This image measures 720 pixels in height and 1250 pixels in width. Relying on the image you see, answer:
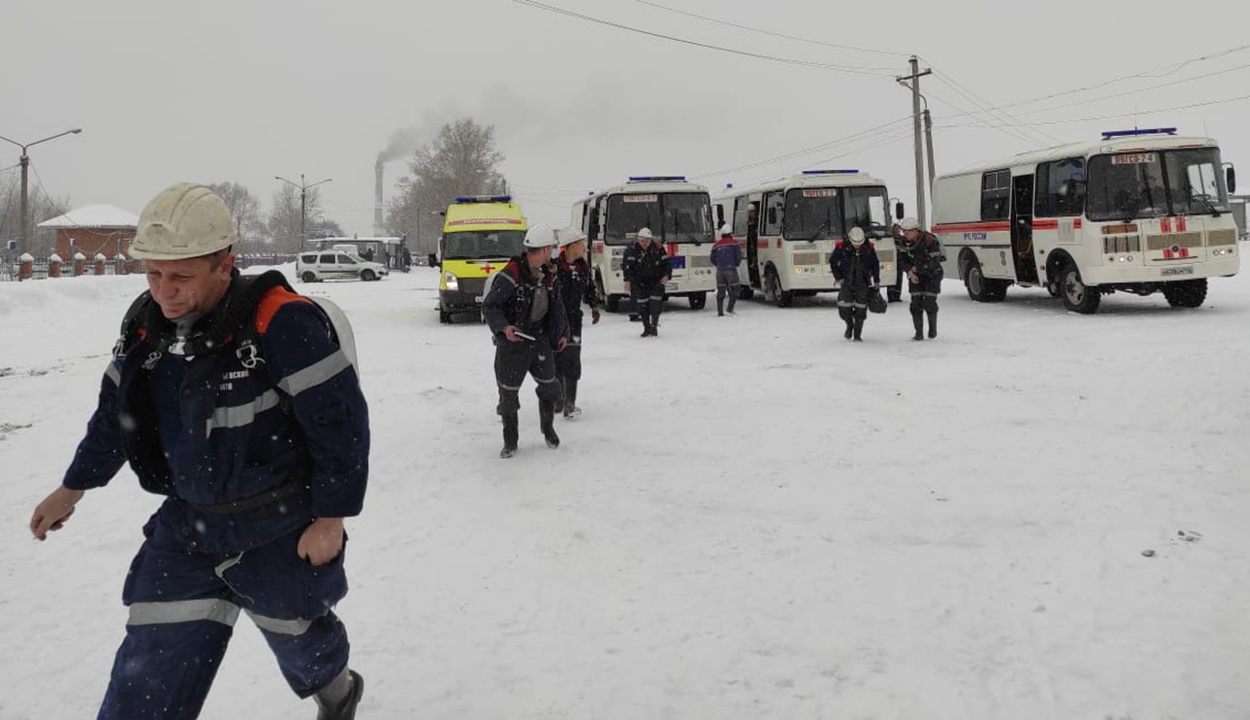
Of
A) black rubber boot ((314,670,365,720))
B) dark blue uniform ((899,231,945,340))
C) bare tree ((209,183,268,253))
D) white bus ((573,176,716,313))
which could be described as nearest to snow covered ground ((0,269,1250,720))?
black rubber boot ((314,670,365,720))

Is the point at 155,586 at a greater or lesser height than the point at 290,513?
lesser

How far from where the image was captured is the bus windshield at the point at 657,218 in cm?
2016

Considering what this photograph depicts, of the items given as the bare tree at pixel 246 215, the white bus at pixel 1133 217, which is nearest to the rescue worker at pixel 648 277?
the white bus at pixel 1133 217

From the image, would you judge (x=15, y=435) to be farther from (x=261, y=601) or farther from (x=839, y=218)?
(x=839, y=218)

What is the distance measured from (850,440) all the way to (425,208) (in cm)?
7947

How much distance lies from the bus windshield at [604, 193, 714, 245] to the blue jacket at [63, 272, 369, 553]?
58.1 feet

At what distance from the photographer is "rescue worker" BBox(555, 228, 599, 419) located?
8.93 meters

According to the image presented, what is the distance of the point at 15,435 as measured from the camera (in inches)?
339

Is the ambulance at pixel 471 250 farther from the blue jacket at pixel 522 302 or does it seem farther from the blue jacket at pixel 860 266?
the blue jacket at pixel 522 302

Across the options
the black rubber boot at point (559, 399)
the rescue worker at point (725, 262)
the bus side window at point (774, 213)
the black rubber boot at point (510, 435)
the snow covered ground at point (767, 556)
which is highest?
the bus side window at point (774, 213)

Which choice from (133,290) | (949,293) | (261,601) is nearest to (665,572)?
(261,601)

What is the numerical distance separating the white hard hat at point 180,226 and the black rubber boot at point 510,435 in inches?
195

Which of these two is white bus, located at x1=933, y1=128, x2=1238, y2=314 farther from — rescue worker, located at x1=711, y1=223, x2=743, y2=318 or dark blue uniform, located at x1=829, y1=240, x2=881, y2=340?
rescue worker, located at x1=711, y1=223, x2=743, y2=318

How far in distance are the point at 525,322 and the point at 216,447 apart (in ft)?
15.6
